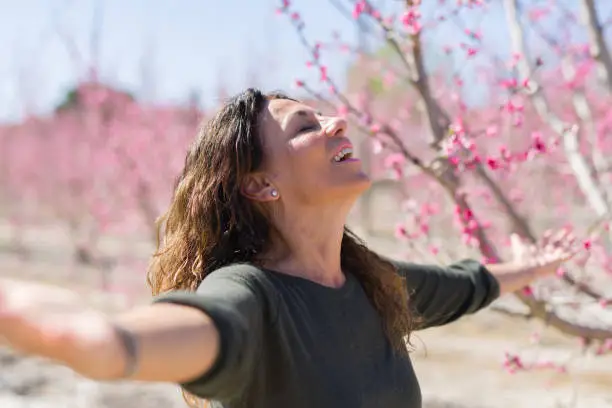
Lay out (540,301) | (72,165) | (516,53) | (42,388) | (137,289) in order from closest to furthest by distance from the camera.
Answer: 1. (540,301)
2. (516,53)
3. (42,388)
4. (137,289)
5. (72,165)

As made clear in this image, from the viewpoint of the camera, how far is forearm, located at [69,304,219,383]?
0.94 meters

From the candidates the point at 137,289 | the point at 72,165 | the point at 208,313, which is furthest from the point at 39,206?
the point at 208,313

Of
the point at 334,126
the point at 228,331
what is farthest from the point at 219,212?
the point at 228,331

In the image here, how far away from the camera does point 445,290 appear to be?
2.01m

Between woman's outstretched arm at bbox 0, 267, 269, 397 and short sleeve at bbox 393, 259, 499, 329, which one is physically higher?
woman's outstretched arm at bbox 0, 267, 269, 397

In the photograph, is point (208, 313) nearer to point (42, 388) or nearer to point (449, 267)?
point (449, 267)

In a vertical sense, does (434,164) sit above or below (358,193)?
below

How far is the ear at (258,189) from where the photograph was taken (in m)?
1.61

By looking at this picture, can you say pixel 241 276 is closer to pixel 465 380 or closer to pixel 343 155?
pixel 343 155

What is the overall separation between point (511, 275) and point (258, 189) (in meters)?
0.97

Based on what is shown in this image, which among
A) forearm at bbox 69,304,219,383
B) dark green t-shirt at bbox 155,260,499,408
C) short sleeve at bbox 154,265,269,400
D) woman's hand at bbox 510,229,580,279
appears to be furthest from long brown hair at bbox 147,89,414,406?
woman's hand at bbox 510,229,580,279

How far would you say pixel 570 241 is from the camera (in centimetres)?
231

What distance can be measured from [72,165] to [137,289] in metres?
5.52

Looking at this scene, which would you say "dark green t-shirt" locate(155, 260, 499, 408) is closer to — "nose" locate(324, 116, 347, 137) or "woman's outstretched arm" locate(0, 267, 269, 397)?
"woman's outstretched arm" locate(0, 267, 269, 397)
